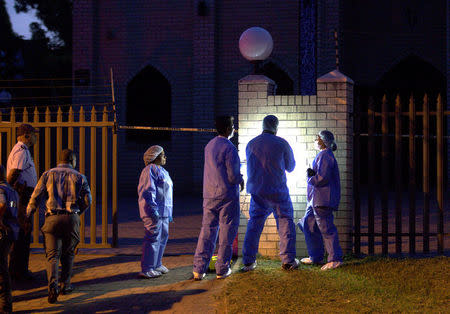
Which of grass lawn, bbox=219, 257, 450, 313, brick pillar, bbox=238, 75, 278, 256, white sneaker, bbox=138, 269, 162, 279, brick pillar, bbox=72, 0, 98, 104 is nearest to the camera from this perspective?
grass lawn, bbox=219, 257, 450, 313

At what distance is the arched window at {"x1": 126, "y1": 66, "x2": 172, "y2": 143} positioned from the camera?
1783cm

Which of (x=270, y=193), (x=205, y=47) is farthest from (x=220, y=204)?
(x=205, y=47)

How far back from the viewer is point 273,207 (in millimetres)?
6527

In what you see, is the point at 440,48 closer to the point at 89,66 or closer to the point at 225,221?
the point at 89,66

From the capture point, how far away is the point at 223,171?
627 cm

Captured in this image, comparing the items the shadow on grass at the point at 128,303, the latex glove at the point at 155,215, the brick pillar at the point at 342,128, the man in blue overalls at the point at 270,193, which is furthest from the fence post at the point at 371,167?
the latex glove at the point at 155,215

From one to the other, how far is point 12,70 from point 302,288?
65.9ft

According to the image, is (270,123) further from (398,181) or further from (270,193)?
(398,181)

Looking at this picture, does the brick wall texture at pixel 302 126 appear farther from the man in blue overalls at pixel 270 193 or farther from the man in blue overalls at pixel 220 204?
the man in blue overalls at pixel 220 204

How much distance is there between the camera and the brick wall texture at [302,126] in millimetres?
7328

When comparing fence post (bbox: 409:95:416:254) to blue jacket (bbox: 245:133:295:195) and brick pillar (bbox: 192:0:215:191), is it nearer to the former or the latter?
blue jacket (bbox: 245:133:295:195)

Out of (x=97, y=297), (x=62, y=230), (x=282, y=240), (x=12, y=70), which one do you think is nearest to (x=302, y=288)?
(x=282, y=240)

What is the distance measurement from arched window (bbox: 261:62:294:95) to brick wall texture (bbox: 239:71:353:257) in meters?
10.1

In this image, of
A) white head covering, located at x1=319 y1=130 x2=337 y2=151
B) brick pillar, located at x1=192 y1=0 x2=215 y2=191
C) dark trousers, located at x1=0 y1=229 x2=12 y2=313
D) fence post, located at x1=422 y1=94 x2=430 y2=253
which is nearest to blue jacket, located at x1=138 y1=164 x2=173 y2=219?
dark trousers, located at x1=0 y1=229 x2=12 y2=313
